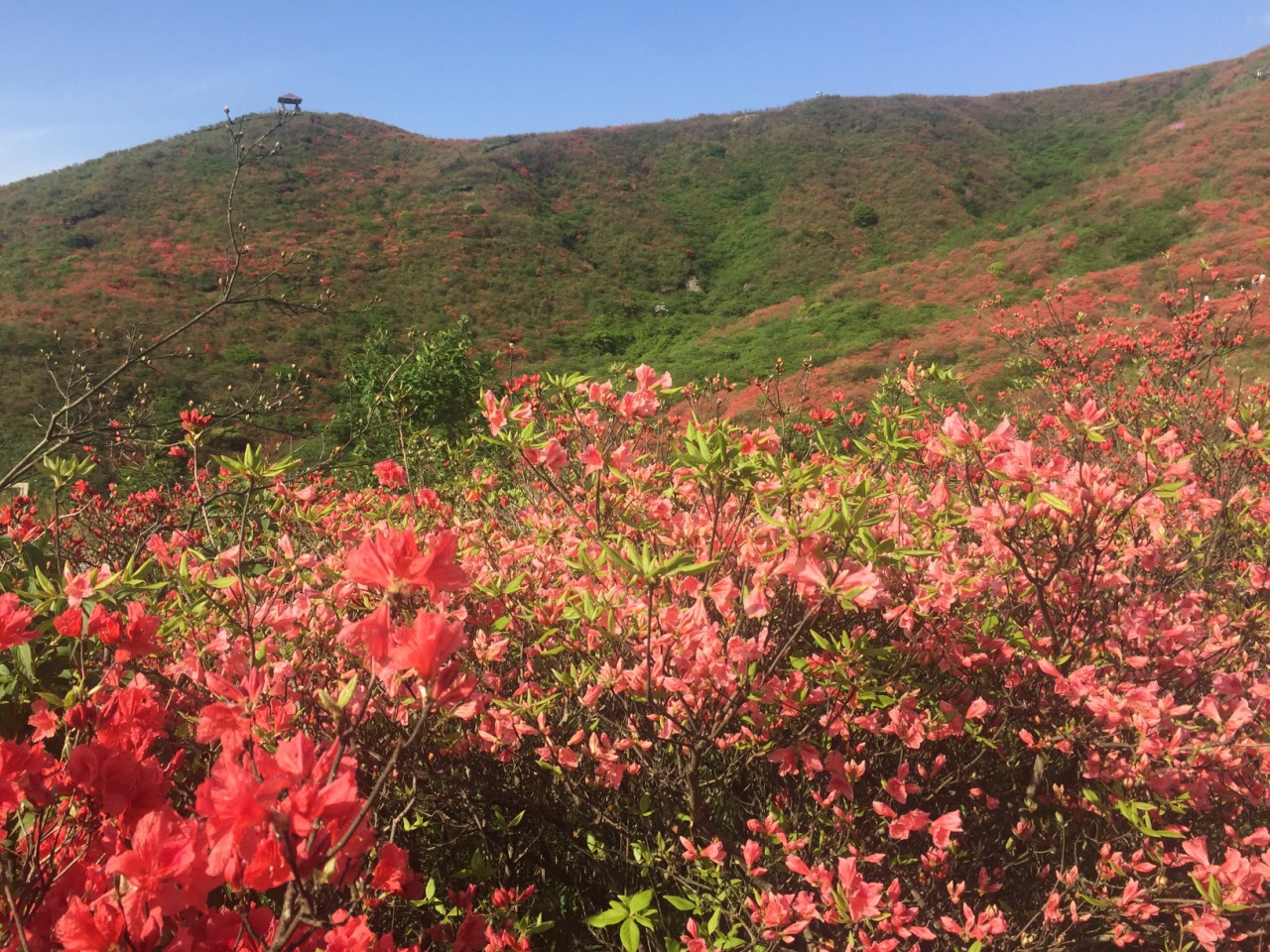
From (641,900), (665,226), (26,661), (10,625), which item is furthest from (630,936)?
(665,226)

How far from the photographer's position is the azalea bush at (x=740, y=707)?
1379mm

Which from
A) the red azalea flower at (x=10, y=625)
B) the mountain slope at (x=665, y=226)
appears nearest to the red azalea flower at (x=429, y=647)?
the red azalea flower at (x=10, y=625)

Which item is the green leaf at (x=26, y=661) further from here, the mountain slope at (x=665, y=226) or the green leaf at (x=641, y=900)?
the mountain slope at (x=665, y=226)

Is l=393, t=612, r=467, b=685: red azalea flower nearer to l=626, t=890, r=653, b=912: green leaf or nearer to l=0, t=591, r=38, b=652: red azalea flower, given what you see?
l=0, t=591, r=38, b=652: red azalea flower

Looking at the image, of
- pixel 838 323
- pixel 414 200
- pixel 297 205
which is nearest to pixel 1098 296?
pixel 838 323

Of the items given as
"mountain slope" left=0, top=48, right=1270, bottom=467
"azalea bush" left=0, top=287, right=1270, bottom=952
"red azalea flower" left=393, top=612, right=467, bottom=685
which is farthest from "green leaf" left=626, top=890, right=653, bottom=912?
"mountain slope" left=0, top=48, right=1270, bottom=467

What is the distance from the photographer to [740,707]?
1.57 metres

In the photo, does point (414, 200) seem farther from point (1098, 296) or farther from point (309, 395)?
point (1098, 296)

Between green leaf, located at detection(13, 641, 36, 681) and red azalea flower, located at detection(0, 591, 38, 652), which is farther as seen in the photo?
green leaf, located at detection(13, 641, 36, 681)

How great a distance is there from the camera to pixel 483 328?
80.9 ft

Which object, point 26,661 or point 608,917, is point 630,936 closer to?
point 608,917

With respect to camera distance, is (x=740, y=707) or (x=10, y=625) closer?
(x=10, y=625)

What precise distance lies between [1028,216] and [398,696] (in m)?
32.6

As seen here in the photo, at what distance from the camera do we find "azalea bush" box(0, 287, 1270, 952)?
1379mm
